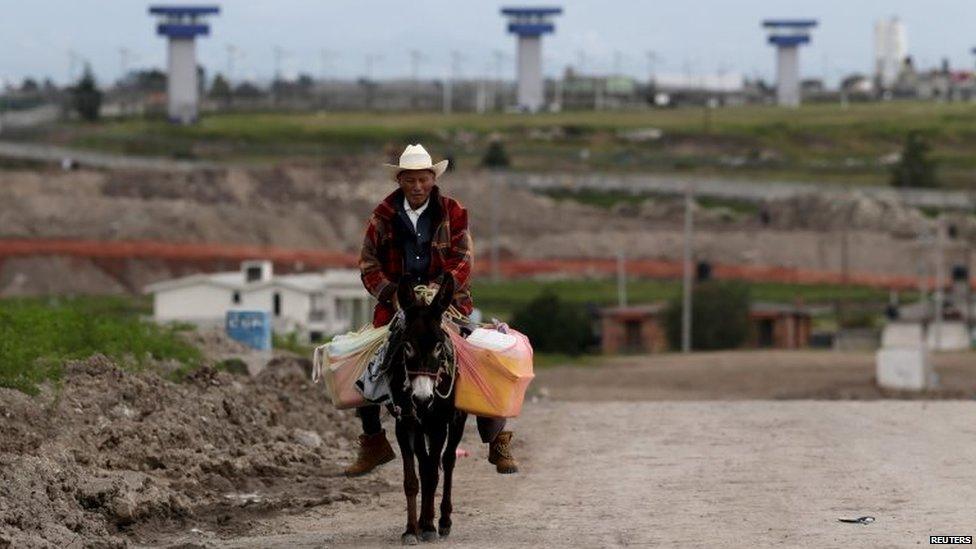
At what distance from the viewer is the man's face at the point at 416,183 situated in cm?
1441

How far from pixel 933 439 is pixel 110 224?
8990 cm

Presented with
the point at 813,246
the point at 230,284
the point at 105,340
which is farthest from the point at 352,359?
the point at 813,246

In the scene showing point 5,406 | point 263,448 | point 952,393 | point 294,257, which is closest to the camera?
point 5,406

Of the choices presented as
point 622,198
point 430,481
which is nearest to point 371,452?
point 430,481

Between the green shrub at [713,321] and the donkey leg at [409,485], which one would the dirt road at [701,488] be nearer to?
the donkey leg at [409,485]

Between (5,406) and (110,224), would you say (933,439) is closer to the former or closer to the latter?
(5,406)

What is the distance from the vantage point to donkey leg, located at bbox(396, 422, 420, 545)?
14164 millimetres

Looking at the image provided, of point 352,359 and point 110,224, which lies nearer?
point 352,359

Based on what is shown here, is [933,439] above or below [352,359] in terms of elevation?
below

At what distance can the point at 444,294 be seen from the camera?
14.0m

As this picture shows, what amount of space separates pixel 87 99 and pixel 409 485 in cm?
15353

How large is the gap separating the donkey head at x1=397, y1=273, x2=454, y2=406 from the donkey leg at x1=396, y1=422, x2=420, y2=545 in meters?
0.38

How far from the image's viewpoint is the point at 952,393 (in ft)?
138

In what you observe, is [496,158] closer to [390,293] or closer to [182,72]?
[182,72]
